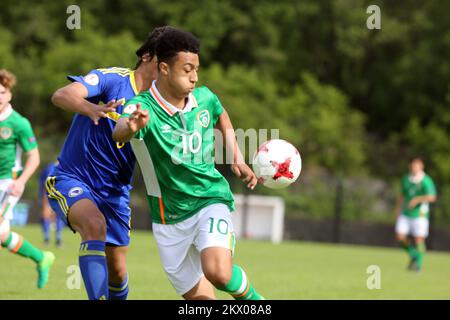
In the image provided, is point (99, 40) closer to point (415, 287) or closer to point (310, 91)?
point (310, 91)

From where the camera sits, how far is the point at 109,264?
20.5 ft

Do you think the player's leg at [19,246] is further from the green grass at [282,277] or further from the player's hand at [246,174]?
the player's hand at [246,174]

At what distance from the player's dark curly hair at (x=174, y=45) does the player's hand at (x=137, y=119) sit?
61cm

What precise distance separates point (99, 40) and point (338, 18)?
45.4 ft

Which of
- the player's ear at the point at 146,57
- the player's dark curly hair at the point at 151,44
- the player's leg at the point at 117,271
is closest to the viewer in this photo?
the player's dark curly hair at the point at 151,44

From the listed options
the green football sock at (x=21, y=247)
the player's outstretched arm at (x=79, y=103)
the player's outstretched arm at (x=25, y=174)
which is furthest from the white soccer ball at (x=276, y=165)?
the green football sock at (x=21, y=247)

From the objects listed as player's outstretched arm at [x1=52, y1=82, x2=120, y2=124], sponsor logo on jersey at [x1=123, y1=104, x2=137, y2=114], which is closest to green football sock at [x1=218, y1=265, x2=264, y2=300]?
sponsor logo on jersey at [x1=123, y1=104, x2=137, y2=114]

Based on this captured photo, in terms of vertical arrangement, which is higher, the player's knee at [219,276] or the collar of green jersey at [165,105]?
the collar of green jersey at [165,105]

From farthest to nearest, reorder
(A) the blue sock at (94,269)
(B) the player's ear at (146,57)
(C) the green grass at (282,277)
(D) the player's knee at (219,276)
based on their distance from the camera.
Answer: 1. (C) the green grass at (282,277)
2. (B) the player's ear at (146,57)
3. (A) the blue sock at (94,269)
4. (D) the player's knee at (219,276)

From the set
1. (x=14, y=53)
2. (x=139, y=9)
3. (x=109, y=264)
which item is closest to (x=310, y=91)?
(x=139, y=9)

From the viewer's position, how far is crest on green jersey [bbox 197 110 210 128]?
5.52 metres

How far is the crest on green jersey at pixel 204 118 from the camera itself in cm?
552

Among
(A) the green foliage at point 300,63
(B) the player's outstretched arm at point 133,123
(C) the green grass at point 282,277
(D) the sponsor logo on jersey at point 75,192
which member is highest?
(A) the green foliage at point 300,63

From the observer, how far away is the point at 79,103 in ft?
17.8
